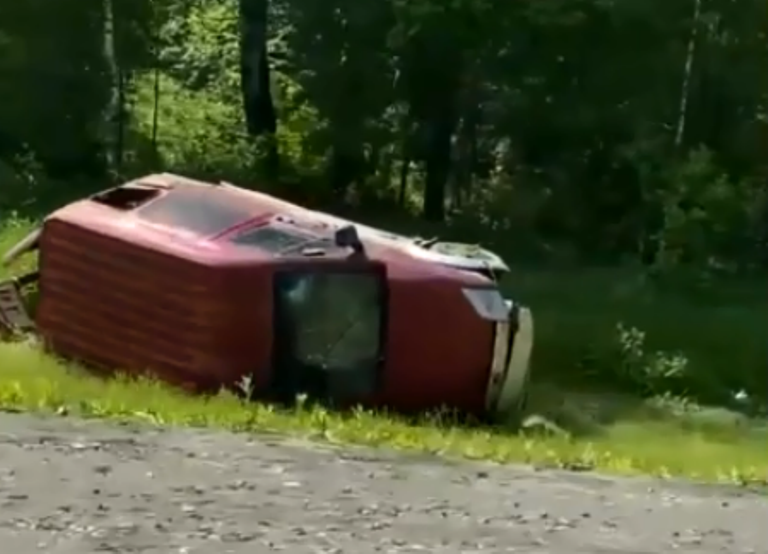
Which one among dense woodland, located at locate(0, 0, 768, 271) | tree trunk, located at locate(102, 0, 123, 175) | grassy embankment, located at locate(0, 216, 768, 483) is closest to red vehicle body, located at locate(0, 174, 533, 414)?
grassy embankment, located at locate(0, 216, 768, 483)

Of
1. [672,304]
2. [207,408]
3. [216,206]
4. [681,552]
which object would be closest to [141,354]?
[216,206]

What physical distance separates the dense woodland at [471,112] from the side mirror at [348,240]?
8144mm

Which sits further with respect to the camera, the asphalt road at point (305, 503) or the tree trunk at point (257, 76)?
the tree trunk at point (257, 76)

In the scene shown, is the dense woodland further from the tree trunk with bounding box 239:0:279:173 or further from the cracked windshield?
the cracked windshield

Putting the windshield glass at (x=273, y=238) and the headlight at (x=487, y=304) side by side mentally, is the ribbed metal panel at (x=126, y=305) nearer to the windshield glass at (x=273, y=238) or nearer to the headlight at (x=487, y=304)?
the windshield glass at (x=273, y=238)

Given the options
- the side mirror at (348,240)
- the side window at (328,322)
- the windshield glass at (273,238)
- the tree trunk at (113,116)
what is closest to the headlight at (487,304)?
the side window at (328,322)

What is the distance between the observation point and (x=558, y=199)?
19.8 meters

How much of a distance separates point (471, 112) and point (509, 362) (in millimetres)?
9331

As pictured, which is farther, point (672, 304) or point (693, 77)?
point (693, 77)

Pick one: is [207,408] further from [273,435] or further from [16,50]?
[16,50]

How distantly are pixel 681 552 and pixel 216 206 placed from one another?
594 centimetres

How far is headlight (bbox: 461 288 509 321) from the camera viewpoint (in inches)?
413

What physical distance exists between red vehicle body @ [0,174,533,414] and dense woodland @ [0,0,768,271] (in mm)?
7769

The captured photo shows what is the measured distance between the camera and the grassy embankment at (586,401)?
25.4ft
